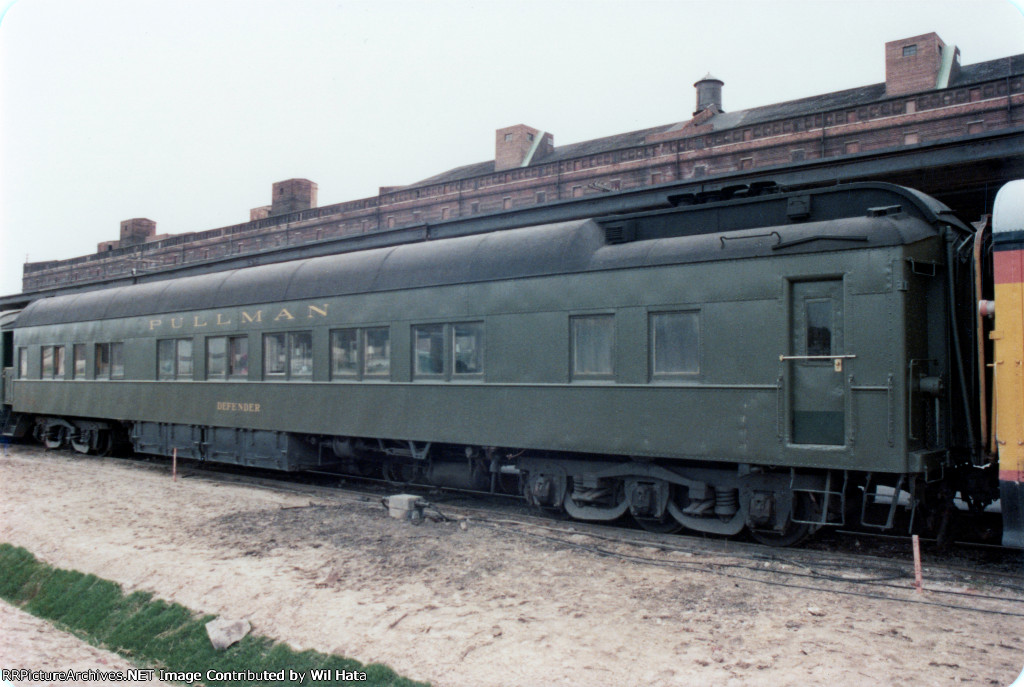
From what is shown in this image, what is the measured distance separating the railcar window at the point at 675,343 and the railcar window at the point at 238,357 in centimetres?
829

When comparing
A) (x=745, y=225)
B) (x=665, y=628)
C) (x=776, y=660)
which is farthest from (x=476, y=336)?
(x=776, y=660)

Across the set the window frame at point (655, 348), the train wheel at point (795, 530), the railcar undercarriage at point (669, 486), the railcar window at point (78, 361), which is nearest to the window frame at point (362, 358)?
the railcar undercarriage at point (669, 486)

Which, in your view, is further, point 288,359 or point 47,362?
point 47,362

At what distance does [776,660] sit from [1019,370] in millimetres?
3527

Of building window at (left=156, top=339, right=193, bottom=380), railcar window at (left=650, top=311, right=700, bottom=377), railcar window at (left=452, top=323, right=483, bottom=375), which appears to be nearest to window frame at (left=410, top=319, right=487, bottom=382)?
railcar window at (left=452, top=323, right=483, bottom=375)

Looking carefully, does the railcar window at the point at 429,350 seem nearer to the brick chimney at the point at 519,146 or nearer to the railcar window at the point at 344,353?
the railcar window at the point at 344,353

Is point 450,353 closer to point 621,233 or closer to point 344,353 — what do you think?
point 344,353

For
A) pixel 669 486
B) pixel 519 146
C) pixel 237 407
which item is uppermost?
pixel 519 146

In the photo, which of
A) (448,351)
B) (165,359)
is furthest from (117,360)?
(448,351)

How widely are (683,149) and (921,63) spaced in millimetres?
11948

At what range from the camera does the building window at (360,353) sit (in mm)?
11219

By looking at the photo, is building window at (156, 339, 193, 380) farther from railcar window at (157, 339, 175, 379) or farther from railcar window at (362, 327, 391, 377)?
railcar window at (362, 327, 391, 377)

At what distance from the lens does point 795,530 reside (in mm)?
7781

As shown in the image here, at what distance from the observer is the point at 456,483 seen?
10.7 metres
